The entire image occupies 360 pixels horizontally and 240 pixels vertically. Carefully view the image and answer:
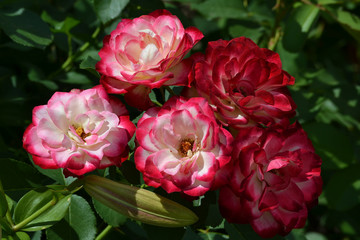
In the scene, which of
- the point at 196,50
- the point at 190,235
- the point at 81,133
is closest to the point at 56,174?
the point at 81,133

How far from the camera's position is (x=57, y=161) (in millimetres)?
701

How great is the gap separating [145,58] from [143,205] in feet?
0.82

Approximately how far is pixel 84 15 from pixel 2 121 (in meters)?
0.42

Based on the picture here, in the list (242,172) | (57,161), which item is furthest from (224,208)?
(57,161)

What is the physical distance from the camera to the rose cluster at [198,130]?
0.71 m

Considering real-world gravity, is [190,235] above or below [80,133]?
below

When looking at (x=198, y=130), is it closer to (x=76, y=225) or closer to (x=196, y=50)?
(x=76, y=225)

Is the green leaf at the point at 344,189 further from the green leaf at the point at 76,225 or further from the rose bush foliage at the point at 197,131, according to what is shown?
the green leaf at the point at 76,225

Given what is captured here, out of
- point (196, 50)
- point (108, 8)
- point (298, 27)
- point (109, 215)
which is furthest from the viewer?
point (196, 50)

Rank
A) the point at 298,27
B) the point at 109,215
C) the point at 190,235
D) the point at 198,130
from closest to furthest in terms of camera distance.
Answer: the point at 198,130
the point at 109,215
the point at 190,235
the point at 298,27

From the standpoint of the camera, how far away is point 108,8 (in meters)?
1.08

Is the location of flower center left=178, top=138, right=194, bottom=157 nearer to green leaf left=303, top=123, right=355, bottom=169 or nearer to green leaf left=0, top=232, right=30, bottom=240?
green leaf left=0, top=232, right=30, bottom=240

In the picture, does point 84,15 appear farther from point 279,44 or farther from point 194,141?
point 194,141

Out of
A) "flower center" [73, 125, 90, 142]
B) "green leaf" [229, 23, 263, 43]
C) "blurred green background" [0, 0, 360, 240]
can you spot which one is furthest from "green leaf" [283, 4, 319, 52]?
"flower center" [73, 125, 90, 142]
